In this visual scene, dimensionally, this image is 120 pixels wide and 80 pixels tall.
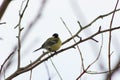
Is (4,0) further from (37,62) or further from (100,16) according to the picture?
(100,16)

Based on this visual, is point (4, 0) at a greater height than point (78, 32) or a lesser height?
greater

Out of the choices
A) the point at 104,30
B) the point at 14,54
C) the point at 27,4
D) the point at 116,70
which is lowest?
the point at 116,70

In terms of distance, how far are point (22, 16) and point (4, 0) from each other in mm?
740

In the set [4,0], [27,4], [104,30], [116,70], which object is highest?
[27,4]

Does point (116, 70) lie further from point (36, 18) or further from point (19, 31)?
point (19, 31)

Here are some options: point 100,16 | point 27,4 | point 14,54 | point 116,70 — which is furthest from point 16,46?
point 116,70

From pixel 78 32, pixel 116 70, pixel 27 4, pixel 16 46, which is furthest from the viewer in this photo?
pixel 78 32

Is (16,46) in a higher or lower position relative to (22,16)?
lower

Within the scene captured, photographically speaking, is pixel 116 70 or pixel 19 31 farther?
pixel 19 31

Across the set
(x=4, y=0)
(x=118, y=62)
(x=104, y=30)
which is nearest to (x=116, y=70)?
(x=118, y=62)

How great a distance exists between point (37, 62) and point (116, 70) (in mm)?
895

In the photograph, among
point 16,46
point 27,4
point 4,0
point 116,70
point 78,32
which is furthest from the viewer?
point 78,32

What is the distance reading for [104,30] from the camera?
199 cm

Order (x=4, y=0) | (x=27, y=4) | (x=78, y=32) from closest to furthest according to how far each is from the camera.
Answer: (x=4, y=0), (x=27, y=4), (x=78, y=32)
